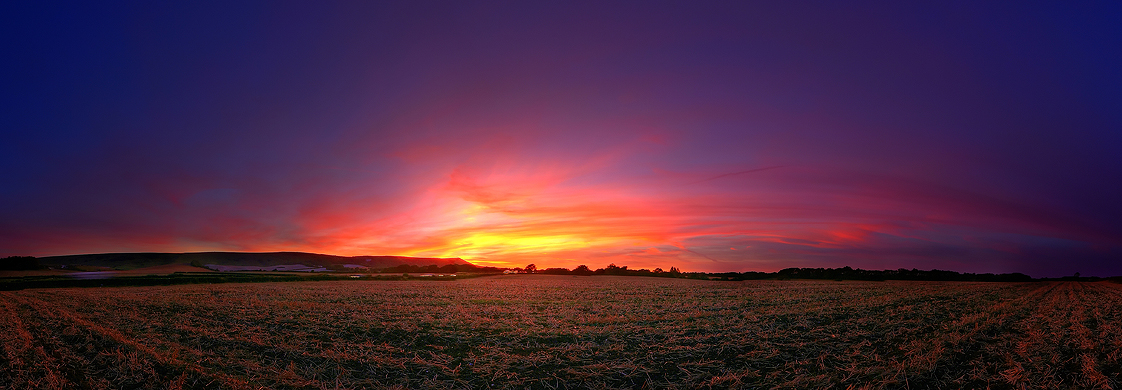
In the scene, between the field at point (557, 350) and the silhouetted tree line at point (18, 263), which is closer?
the field at point (557, 350)

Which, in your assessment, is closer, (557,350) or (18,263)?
(557,350)

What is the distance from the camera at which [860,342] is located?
10.5m

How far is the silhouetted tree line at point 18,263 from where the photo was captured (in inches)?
2895

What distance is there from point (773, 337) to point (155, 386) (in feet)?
44.5

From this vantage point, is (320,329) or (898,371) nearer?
(898,371)

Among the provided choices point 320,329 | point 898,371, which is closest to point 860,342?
point 898,371

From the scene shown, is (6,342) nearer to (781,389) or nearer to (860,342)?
(781,389)

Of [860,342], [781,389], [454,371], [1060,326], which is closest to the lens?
[781,389]

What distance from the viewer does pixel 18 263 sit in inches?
2990

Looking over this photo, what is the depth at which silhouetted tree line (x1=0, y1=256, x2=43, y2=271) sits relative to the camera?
241 feet

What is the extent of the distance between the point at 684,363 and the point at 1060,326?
1553 centimetres

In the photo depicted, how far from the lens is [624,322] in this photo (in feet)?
46.6

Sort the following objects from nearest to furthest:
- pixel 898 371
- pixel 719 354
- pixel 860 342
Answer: pixel 898 371, pixel 719 354, pixel 860 342

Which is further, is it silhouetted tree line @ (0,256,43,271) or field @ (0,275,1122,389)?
silhouetted tree line @ (0,256,43,271)
